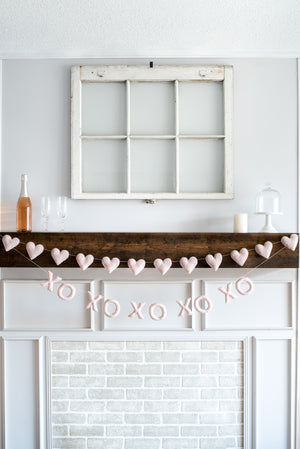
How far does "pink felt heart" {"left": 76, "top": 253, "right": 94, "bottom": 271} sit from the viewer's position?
1877mm

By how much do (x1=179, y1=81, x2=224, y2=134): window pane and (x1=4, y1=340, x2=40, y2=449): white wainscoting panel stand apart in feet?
5.04

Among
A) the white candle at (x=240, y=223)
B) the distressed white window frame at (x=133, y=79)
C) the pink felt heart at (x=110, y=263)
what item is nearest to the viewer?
the pink felt heart at (x=110, y=263)

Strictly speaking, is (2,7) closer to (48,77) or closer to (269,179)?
(48,77)

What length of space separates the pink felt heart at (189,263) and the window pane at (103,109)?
0.78 metres

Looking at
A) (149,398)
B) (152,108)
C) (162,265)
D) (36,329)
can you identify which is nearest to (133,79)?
(152,108)

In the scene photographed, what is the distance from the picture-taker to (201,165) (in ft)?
6.92

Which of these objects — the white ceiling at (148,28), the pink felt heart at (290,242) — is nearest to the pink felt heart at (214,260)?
the pink felt heart at (290,242)

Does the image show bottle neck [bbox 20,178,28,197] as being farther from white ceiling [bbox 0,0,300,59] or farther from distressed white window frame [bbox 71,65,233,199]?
white ceiling [bbox 0,0,300,59]

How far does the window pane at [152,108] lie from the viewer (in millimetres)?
2102

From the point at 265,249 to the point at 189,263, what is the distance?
0.38 meters

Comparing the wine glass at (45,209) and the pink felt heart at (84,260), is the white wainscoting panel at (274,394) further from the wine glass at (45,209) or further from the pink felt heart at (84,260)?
the wine glass at (45,209)

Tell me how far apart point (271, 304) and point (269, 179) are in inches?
27.5

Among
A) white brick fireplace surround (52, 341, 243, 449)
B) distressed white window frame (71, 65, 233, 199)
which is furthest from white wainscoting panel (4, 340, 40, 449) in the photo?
distressed white window frame (71, 65, 233, 199)

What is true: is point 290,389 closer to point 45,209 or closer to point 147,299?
point 147,299
